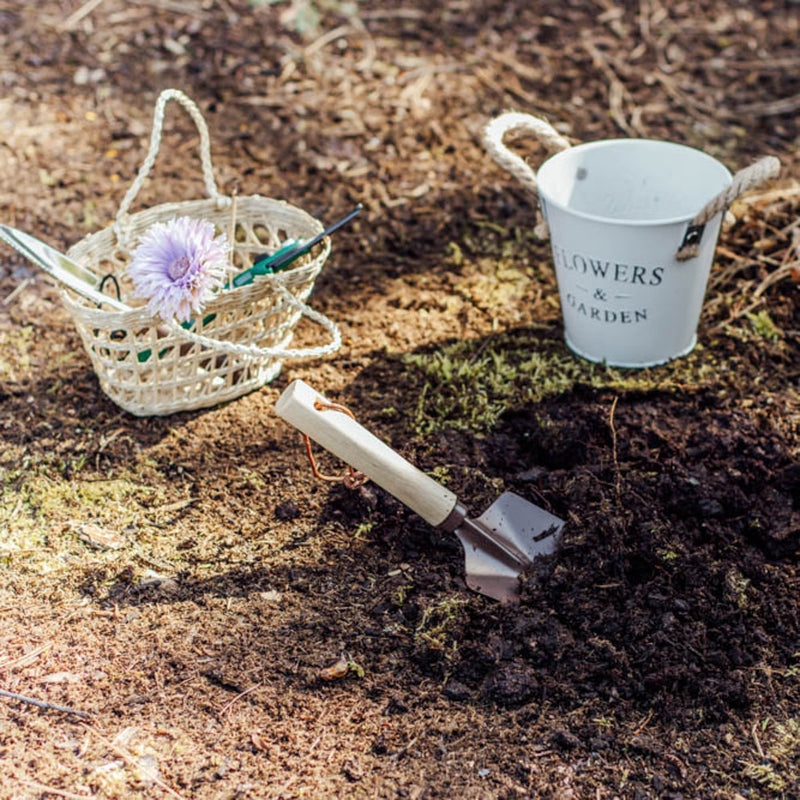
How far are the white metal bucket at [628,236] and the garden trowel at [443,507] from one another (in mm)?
780

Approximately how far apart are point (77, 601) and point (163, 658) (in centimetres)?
29

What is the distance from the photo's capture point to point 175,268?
6.94 ft

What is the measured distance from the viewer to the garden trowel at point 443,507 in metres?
1.89

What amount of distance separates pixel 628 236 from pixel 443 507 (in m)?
0.99

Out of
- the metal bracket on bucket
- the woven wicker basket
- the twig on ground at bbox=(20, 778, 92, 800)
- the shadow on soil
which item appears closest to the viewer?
the twig on ground at bbox=(20, 778, 92, 800)

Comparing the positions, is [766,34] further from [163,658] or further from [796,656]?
[163,658]

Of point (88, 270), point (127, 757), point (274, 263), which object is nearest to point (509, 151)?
point (274, 263)

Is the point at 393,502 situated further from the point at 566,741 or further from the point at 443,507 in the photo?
the point at 566,741

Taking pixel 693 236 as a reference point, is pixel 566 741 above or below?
below

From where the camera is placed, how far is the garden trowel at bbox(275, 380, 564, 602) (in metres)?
1.89

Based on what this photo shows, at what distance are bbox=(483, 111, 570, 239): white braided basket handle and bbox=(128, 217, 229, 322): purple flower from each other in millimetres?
916

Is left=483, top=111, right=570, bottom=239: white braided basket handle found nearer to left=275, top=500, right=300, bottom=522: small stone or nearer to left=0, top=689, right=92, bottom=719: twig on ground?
left=275, top=500, right=300, bottom=522: small stone

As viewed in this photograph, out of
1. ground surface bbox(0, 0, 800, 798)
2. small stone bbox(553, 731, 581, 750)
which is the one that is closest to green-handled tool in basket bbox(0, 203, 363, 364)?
ground surface bbox(0, 0, 800, 798)

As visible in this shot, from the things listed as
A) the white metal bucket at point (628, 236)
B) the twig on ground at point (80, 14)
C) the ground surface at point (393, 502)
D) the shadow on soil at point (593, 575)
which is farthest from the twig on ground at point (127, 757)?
the twig on ground at point (80, 14)
